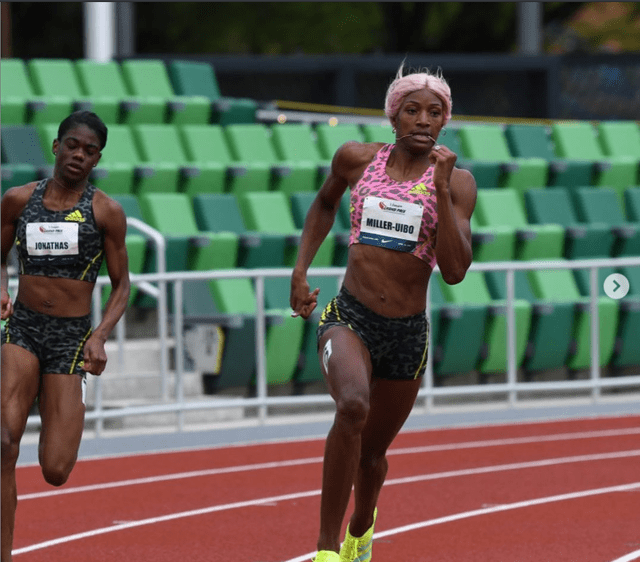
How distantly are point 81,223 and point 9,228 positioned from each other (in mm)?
321

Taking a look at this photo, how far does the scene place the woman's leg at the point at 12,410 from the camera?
5.88 metres

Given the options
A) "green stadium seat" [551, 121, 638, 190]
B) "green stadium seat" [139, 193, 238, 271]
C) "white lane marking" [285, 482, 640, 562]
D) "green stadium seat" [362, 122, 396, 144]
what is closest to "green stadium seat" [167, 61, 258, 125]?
"green stadium seat" [362, 122, 396, 144]

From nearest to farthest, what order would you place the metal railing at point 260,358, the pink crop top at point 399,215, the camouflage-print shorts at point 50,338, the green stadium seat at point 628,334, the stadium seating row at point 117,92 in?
the pink crop top at point 399,215, the camouflage-print shorts at point 50,338, the metal railing at point 260,358, the green stadium seat at point 628,334, the stadium seating row at point 117,92

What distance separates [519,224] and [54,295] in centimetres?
924

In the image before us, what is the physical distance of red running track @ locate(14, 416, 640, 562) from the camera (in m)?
7.23

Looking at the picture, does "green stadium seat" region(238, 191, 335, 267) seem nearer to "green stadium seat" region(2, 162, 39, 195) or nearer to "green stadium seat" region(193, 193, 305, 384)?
"green stadium seat" region(193, 193, 305, 384)

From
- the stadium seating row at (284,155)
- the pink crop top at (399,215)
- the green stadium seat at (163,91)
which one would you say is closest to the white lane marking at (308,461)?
the pink crop top at (399,215)

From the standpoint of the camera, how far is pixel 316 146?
51.9 feet

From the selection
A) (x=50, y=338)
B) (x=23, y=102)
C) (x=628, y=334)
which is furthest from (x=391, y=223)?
(x=23, y=102)

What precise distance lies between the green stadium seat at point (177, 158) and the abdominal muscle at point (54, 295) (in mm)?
7809

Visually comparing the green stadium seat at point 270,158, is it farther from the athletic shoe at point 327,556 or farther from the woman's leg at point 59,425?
the athletic shoe at point 327,556

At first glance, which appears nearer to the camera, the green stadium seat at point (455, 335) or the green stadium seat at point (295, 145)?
the green stadium seat at point (455, 335)

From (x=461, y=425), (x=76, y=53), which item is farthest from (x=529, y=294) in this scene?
(x=76, y=53)

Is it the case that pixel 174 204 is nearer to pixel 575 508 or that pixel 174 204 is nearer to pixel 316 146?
pixel 316 146
